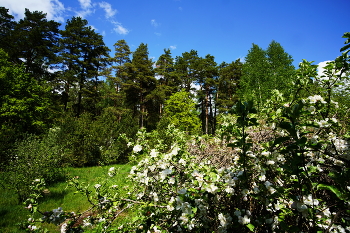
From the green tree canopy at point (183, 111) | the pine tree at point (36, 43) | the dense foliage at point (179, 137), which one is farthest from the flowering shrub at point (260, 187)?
the pine tree at point (36, 43)

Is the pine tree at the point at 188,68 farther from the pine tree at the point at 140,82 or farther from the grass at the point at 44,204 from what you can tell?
the grass at the point at 44,204

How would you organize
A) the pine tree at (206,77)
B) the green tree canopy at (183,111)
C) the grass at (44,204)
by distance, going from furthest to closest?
the pine tree at (206,77)
the green tree canopy at (183,111)
the grass at (44,204)

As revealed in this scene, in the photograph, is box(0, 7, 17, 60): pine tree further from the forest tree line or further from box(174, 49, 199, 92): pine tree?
box(174, 49, 199, 92): pine tree

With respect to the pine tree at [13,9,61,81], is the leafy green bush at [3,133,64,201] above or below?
below

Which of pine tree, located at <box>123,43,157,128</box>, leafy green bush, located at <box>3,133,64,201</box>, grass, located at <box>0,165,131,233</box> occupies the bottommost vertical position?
grass, located at <box>0,165,131,233</box>

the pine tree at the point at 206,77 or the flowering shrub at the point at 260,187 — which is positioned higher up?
the pine tree at the point at 206,77

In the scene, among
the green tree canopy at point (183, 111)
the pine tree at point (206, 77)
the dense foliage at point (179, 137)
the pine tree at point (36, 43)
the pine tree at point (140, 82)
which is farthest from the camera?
the pine tree at point (206, 77)

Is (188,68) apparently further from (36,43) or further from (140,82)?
(36,43)

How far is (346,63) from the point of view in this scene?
4.72ft

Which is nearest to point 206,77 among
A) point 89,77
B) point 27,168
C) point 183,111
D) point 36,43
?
point 183,111

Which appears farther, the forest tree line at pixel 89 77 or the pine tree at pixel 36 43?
the pine tree at pixel 36 43

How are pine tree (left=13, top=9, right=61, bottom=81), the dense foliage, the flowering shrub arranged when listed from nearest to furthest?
the flowering shrub → the dense foliage → pine tree (left=13, top=9, right=61, bottom=81)

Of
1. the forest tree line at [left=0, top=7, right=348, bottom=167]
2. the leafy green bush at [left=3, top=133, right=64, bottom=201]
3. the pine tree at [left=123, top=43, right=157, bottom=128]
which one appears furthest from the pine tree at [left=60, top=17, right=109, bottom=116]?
the leafy green bush at [left=3, top=133, right=64, bottom=201]

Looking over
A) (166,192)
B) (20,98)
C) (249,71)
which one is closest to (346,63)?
(166,192)
